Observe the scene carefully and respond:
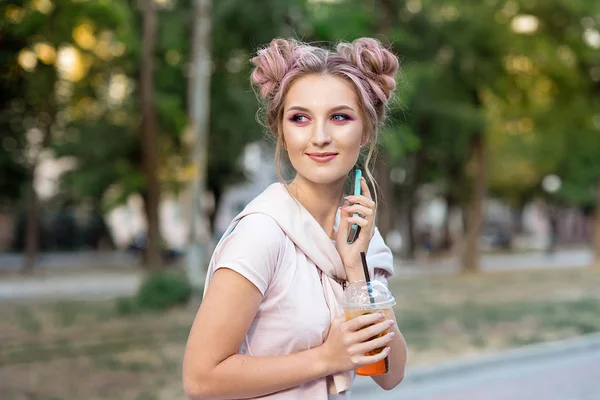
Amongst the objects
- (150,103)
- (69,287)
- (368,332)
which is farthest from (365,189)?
(69,287)

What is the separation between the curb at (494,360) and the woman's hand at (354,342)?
651 centimetres

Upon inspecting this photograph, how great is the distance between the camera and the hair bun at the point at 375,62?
6.35 ft

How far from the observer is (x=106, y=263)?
37.6m

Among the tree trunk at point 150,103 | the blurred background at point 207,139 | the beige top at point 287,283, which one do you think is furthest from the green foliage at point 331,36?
the beige top at point 287,283

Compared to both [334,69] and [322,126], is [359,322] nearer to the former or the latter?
[322,126]

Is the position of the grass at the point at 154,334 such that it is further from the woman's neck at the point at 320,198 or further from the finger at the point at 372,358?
the finger at the point at 372,358

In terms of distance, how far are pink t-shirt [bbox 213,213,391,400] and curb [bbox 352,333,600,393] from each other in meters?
6.46

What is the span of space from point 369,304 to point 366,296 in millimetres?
35

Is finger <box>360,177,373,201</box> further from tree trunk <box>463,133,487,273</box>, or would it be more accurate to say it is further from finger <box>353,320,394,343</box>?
tree trunk <box>463,133,487,273</box>

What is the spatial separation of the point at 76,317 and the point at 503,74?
49.1 ft

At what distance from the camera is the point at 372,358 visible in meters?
1.76

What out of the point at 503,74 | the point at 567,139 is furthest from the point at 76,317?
the point at 567,139

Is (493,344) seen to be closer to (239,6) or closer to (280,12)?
(280,12)

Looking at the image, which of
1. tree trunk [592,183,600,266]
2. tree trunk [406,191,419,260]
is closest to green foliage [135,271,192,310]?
tree trunk [592,183,600,266]
